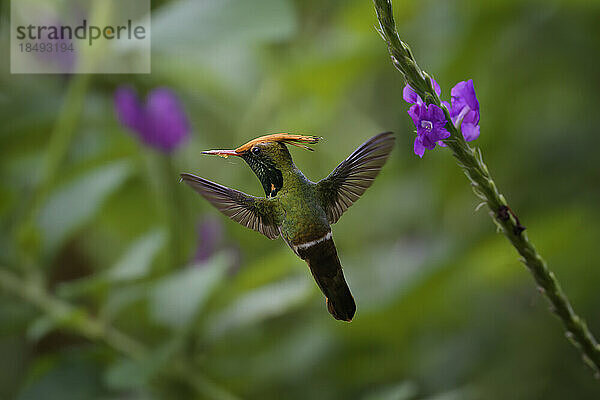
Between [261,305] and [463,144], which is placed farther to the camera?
[261,305]

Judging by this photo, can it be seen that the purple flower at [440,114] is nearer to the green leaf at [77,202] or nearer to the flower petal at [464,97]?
the flower petal at [464,97]

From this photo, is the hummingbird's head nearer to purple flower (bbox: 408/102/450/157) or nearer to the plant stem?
purple flower (bbox: 408/102/450/157)

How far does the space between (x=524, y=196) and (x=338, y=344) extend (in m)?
0.34

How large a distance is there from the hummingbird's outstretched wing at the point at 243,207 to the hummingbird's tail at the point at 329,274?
0.02m

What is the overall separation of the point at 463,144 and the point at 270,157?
96 millimetres

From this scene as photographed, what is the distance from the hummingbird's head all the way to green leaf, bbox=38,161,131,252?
566 millimetres

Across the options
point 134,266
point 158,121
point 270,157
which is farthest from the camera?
point 134,266

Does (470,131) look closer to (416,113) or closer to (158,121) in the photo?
(416,113)

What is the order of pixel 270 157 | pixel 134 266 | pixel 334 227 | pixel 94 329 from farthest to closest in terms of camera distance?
pixel 334 227, pixel 94 329, pixel 134 266, pixel 270 157

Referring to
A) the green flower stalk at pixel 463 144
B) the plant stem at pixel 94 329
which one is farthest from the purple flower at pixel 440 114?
the plant stem at pixel 94 329

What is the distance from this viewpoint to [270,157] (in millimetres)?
216

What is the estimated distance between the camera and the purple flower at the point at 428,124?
0.77 ft

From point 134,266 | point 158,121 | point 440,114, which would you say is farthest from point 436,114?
point 134,266

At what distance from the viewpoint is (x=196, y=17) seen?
1.54ft
